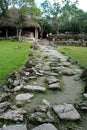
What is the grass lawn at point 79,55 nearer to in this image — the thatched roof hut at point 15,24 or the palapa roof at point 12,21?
the thatched roof hut at point 15,24

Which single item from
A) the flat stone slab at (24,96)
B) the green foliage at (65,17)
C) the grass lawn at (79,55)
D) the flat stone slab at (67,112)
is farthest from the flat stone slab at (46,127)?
the green foliage at (65,17)

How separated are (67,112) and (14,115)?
0.96m

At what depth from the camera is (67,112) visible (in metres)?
3.75

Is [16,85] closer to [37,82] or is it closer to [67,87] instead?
[37,82]

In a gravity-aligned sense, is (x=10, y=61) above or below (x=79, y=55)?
above

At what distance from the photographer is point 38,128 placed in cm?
316

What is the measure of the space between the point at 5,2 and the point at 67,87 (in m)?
25.1

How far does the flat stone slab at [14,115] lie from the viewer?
11.4 feet

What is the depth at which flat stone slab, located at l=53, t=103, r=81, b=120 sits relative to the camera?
3.56m

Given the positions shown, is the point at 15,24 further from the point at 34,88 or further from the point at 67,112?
the point at 67,112

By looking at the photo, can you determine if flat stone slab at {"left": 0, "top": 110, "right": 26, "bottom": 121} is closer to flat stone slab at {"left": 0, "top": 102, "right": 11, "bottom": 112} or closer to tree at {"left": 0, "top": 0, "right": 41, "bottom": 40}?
flat stone slab at {"left": 0, "top": 102, "right": 11, "bottom": 112}

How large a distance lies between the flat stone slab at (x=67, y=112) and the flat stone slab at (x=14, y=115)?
65 cm

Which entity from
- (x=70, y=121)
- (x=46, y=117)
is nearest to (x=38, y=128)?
(x=46, y=117)

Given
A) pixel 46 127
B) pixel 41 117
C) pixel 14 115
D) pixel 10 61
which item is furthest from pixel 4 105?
pixel 10 61
